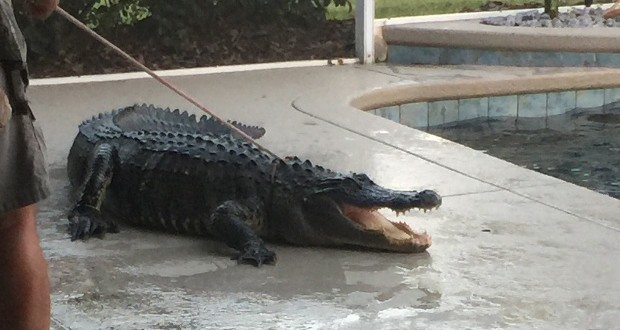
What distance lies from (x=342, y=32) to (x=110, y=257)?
153 inches

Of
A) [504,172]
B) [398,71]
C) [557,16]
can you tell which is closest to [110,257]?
[504,172]

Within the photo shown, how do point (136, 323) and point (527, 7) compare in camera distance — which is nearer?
point (136, 323)

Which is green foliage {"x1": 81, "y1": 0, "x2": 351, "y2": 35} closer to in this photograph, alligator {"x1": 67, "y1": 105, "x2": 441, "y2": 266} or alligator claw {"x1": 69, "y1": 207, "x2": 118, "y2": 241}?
alligator {"x1": 67, "y1": 105, "x2": 441, "y2": 266}

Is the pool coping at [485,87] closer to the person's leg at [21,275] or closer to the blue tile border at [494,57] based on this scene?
the blue tile border at [494,57]

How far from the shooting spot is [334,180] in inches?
117

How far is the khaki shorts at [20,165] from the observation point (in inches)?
66.0

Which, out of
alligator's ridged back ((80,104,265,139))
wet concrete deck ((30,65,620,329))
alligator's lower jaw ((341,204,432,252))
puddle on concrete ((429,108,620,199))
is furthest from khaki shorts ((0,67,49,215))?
puddle on concrete ((429,108,620,199))

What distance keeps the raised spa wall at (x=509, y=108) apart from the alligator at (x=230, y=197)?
218cm

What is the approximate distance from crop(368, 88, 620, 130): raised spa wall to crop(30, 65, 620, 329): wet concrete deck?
129 cm

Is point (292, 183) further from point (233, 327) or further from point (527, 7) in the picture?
point (527, 7)

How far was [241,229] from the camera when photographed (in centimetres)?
292

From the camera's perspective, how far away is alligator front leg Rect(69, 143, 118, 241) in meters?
3.10

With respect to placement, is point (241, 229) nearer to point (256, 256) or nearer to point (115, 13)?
point (256, 256)

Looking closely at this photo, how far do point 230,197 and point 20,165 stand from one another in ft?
4.61
